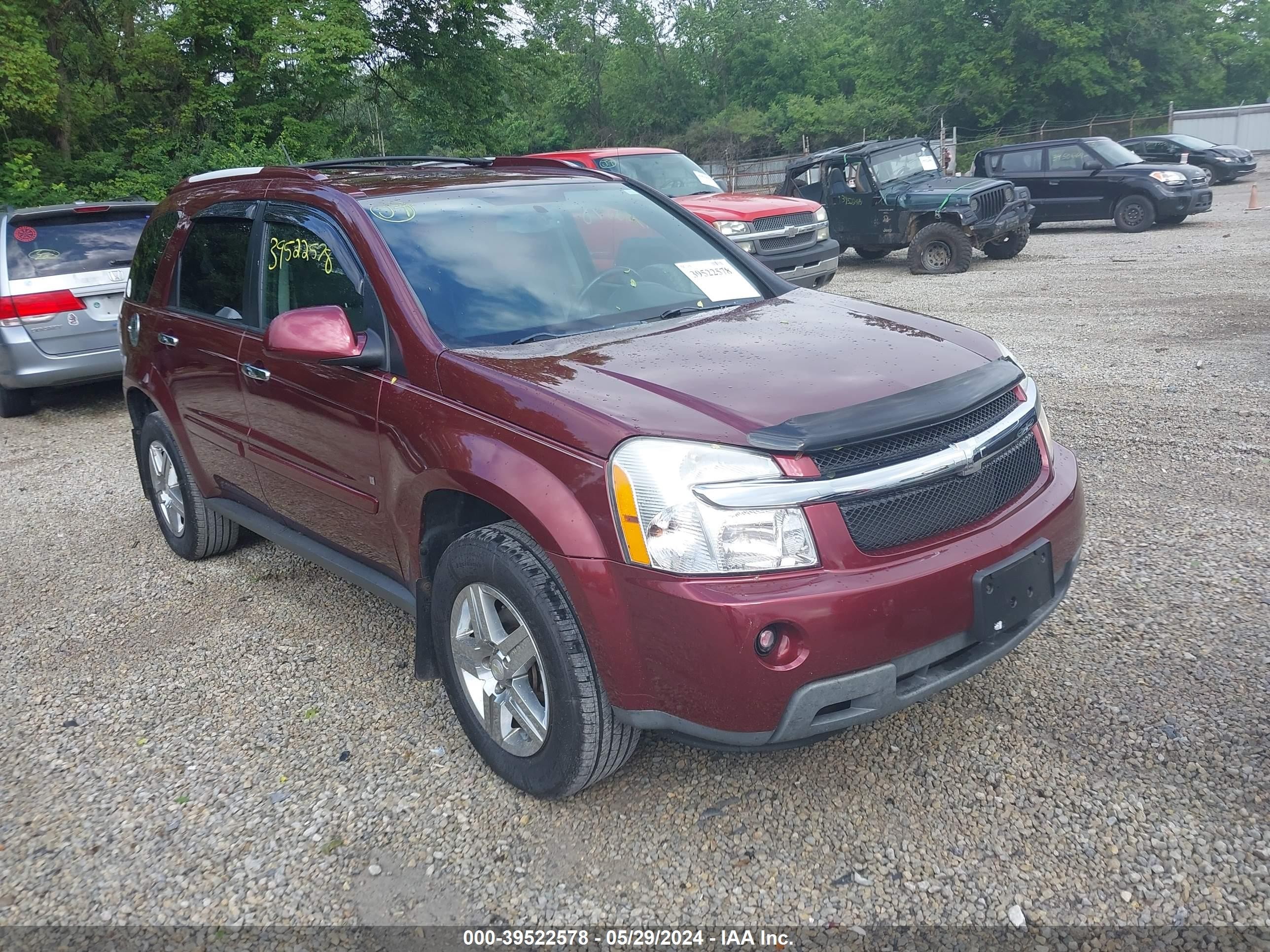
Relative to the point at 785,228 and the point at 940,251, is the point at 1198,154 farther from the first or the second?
the point at 785,228

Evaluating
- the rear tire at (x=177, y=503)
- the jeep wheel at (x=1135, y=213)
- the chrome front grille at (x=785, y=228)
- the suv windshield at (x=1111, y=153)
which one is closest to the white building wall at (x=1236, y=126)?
the suv windshield at (x=1111, y=153)

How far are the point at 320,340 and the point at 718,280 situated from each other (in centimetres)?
159

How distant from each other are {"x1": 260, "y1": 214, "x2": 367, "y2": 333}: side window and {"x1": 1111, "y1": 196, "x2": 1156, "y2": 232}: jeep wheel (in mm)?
16960

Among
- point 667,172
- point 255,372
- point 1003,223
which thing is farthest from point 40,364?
point 1003,223

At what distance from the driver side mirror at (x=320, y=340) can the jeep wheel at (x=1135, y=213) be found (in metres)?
17.3

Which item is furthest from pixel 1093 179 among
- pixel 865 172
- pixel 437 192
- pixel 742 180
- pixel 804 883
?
pixel 742 180

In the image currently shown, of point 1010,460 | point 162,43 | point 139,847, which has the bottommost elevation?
point 139,847

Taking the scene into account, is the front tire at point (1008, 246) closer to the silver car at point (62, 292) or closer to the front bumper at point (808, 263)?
the front bumper at point (808, 263)

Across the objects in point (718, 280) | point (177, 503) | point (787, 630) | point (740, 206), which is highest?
point (740, 206)

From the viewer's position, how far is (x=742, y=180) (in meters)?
41.6

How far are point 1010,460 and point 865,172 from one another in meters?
13.1

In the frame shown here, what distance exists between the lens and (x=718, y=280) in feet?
13.1

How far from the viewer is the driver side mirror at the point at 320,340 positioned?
3.19 m

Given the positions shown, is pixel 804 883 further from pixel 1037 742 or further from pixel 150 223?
pixel 150 223
